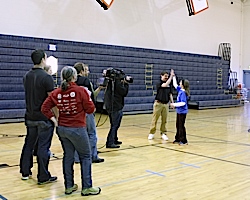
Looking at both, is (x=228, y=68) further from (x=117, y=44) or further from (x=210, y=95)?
(x=117, y=44)

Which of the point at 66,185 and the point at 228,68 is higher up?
the point at 228,68

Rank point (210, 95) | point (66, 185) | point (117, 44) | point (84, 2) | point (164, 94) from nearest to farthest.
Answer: point (66, 185)
point (164, 94)
point (84, 2)
point (117, 44)
point (210, 95)

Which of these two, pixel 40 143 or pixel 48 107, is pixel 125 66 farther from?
pixel 48 107

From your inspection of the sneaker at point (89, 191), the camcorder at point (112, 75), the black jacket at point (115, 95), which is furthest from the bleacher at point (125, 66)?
the sneaker at point (89, 191)

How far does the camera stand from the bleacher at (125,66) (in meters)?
9.70

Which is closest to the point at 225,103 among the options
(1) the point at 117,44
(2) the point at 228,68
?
(2) the point at 228,68

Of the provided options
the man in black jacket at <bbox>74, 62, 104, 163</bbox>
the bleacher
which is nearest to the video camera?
the man in black jacket at <bbox>74, 62, 104, 163</bbox>

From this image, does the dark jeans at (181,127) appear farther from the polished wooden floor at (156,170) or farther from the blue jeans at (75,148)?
the blue jeans at (75,148)

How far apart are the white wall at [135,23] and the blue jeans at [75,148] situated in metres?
7.60

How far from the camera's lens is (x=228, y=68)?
1728 centimetres

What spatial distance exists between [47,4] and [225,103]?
30.9 feet

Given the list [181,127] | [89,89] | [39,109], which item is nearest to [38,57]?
[39,109]

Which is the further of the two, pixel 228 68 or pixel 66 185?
pixel 228 68

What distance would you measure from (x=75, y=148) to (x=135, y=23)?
415 inches
